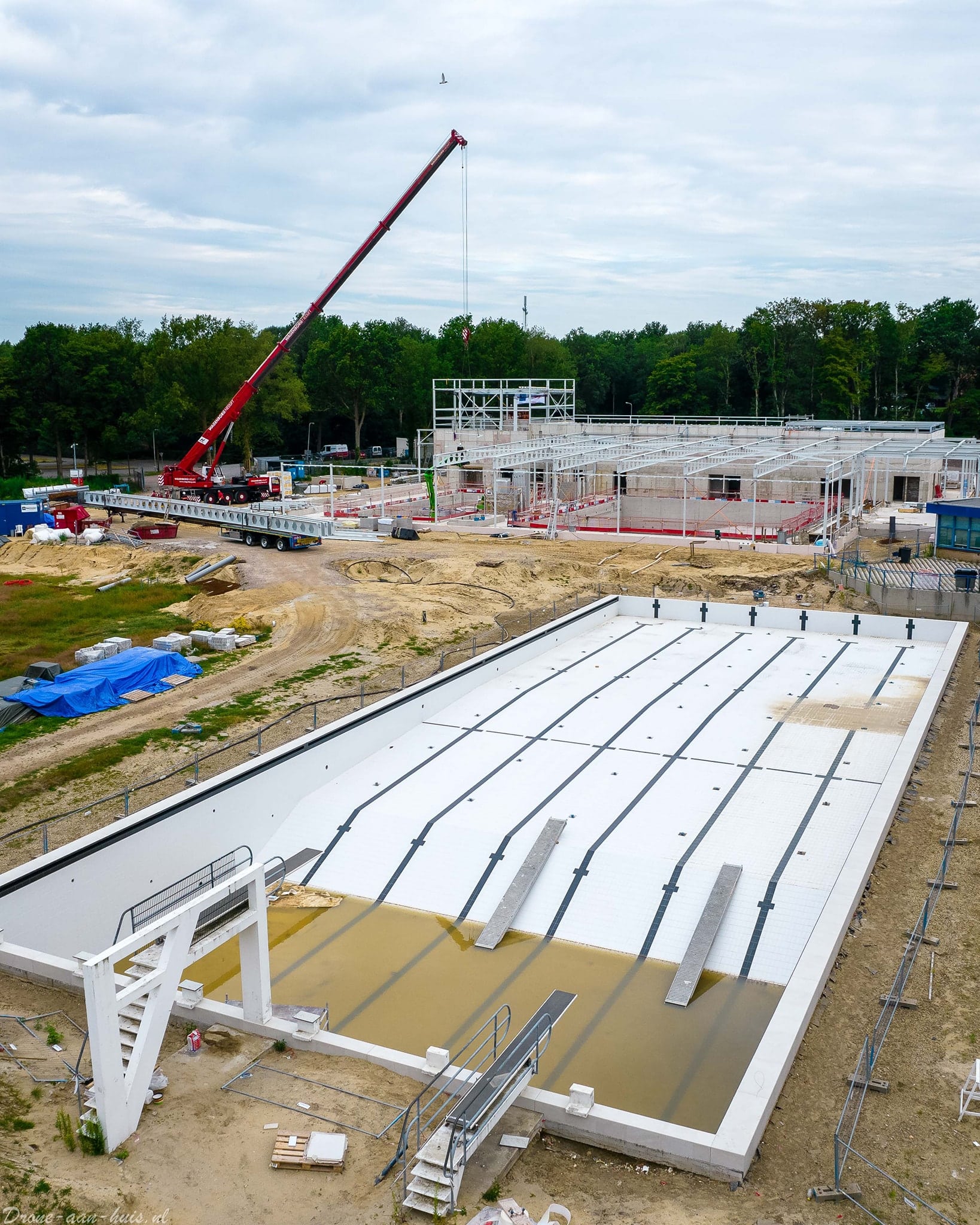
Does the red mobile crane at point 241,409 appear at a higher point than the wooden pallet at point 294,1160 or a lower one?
higher

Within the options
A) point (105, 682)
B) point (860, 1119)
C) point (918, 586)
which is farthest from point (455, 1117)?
point (918, 586)

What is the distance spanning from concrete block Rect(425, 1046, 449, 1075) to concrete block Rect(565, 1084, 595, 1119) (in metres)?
1.21

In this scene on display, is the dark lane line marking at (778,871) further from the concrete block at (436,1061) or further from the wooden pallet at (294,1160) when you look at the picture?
the wooden pallet at (294,1160)

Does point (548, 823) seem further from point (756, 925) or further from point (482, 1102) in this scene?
point (482, 1102)

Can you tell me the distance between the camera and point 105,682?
2017cm

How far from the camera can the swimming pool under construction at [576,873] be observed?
10.1 m

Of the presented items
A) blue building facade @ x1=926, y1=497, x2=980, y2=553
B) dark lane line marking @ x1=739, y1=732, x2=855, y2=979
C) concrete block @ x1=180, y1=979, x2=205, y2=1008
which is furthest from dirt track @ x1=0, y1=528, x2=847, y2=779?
dark lane line marking @ x1=739, y1=732, x2=855, y2=979

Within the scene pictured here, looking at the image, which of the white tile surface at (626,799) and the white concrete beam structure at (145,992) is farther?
the white tile surface at (626,799)

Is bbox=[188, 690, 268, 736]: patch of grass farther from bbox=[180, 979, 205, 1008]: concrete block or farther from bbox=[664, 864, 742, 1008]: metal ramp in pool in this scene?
bbox=[664, 864, 742, 1008]: metal ramp in pool

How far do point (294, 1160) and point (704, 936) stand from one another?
579 cm

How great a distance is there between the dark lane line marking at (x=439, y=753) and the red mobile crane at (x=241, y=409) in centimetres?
2088

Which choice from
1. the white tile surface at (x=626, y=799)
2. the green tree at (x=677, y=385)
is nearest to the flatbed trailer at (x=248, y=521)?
the white tile surface at (x=626, y=799)

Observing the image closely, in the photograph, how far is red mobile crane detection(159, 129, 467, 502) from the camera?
36688 millimetres

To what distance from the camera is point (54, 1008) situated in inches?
388
